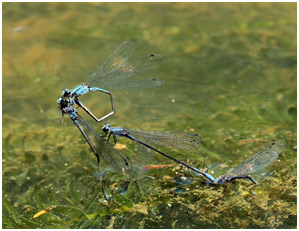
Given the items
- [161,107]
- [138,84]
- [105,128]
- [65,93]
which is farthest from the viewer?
[161,107]

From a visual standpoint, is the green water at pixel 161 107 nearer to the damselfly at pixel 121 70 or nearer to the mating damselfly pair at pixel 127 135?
the mating damselfly pair at pixel 127 135

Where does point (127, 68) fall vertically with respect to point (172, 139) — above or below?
above

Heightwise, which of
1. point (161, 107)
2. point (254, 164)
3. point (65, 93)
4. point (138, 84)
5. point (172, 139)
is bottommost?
point (161, 107)

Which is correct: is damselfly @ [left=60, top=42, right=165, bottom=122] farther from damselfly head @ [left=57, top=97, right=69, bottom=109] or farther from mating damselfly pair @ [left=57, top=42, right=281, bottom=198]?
damselfly head @ [left=57, top=97, right=69, bottom=109]

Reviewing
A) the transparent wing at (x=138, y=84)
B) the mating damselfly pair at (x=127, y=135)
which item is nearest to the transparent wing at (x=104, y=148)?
the mating damselfly pair at (x=127, y=135)

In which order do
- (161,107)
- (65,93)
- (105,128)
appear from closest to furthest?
(65,93) → (105,128) → (161,107)

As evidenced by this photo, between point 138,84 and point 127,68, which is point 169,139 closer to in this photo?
point 138,84

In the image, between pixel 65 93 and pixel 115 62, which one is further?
pixel 115 62

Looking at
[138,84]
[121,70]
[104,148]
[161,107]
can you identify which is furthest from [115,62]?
[161,107]
